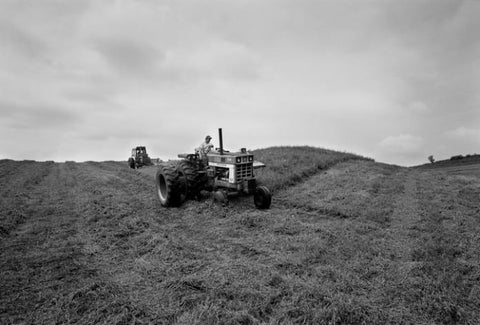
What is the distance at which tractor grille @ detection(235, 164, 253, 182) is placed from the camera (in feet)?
29.6

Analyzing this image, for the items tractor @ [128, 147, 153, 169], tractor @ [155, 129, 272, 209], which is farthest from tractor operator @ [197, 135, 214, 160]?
tractor @ [128, 147, 153, 169]

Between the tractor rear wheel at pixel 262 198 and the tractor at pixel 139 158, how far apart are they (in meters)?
19.0

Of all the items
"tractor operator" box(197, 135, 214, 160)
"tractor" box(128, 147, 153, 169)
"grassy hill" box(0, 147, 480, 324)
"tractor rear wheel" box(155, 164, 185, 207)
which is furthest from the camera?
"tractor" box(128, 147, 153, 169)

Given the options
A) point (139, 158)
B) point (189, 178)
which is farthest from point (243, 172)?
point (139, 158)

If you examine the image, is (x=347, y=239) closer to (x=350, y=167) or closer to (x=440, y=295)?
(x=440, y=295)

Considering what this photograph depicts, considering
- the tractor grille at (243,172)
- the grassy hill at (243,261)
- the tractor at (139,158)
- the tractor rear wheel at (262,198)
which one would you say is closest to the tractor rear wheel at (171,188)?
the grassy hill at (243,261)

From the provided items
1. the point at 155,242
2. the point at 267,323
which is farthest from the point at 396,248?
the point at 155,242

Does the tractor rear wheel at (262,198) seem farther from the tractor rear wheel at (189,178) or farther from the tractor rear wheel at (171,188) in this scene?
the tractor rear wheel at (171,188)

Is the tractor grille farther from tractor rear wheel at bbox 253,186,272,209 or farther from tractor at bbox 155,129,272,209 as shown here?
tractor rear wheel at bbox 253,186,272,209

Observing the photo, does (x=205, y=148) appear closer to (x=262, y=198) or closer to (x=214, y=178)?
(x=214, y=178)

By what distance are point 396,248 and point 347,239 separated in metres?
0.95

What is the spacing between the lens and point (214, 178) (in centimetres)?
973

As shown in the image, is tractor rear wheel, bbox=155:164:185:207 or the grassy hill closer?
the grassy hill

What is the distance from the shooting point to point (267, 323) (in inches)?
133
